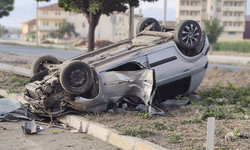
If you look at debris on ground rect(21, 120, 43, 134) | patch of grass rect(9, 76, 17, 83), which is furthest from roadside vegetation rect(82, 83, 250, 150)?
patch of grass rect(9, 76, 17, 83)

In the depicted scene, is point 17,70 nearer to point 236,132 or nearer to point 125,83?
point 125,83

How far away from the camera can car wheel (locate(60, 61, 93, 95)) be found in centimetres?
612

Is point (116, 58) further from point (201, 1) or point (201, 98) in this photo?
point (201, 1)

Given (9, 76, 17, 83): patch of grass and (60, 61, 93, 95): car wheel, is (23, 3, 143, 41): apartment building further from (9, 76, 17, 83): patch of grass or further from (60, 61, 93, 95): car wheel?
(60, 61, 93, 95): car wheel

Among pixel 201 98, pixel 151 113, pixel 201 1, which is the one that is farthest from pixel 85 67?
pixel 201 1

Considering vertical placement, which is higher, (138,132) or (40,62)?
(40,62)

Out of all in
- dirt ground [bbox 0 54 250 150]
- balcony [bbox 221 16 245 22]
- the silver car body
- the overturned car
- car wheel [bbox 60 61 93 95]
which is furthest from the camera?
balcony [bbox 221 16 245 22]

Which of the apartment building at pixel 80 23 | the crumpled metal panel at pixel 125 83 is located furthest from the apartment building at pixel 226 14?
the crumpled metal panel at pixel 125 83

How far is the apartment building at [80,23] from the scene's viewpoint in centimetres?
7462

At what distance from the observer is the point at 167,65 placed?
720 cm

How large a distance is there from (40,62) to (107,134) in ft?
10.3

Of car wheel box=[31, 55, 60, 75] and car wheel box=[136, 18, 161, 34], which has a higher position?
car wheel box=[136, 18, 161, 34]

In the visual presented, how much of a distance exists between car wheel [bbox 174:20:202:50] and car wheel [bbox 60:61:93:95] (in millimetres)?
2268

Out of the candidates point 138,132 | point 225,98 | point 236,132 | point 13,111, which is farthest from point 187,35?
point 13,111
